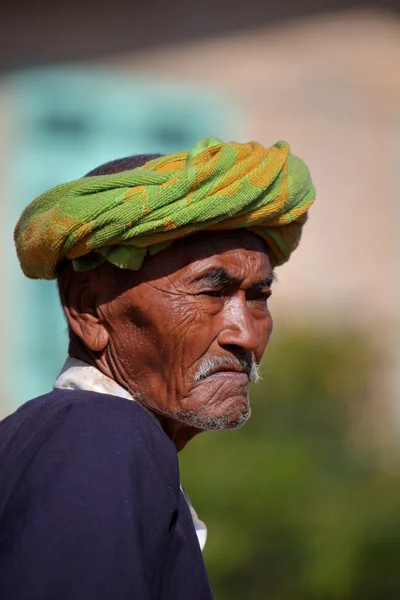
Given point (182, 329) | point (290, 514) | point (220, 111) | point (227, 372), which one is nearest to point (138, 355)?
point (182, 329)

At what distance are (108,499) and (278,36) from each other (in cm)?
583

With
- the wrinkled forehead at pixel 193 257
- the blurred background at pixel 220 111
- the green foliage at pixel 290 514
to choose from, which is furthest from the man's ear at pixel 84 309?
the blurred background at pixel 220 111

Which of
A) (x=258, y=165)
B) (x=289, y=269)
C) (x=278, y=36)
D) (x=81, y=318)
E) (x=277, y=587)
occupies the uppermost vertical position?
(x=278, y=36)

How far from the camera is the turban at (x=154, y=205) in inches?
98.0

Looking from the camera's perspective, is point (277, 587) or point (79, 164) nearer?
point (277, 587)

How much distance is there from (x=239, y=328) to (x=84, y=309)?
42 centimetres

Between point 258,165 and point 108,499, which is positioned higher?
point 258,165

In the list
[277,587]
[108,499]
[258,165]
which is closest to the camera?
[108,499]

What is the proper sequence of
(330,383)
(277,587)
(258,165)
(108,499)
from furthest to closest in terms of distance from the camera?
(330,383) < (277,587) < (258,165) < (108,499)

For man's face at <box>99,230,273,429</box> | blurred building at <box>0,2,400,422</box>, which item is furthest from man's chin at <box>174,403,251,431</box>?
blurred building at <box>0,2,400,422</box>

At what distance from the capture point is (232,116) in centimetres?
Answer: 743

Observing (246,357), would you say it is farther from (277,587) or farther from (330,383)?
(330,383)

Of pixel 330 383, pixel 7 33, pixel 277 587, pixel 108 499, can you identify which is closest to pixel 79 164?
pixel 7 33

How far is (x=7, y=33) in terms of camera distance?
755cm
